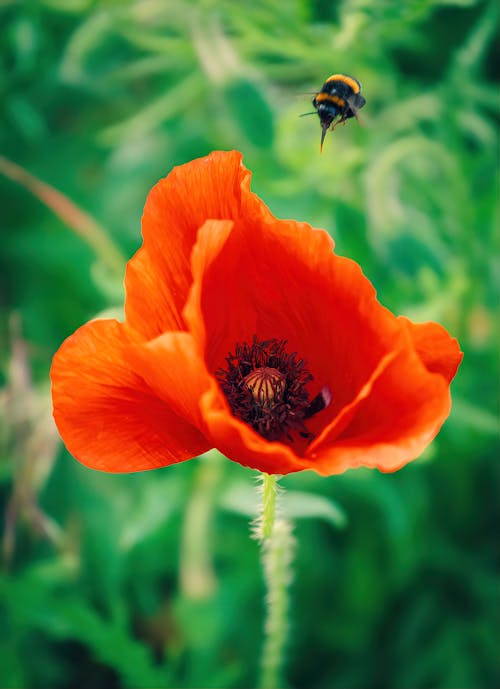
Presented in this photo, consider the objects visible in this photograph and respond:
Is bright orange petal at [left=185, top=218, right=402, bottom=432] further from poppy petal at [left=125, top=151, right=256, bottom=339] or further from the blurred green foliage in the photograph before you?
the blurred green foliage

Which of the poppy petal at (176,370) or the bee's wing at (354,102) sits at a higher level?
the bee's wing at (354,102)

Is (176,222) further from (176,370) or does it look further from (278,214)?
(278,214)

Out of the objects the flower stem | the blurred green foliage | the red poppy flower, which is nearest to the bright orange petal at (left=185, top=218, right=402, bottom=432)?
the red poppy flower

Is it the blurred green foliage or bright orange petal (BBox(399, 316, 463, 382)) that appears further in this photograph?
the blurred green foliage

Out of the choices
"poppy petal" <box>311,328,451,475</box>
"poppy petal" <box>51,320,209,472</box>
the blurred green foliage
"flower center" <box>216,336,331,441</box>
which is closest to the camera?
"poppy petal" <box>311,328,451,475</box>

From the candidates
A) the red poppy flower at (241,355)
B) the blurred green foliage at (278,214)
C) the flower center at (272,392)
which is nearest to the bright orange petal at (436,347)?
the red poppy flower at (241,355)

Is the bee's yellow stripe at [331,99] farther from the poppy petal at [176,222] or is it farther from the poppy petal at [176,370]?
the poppy petal at [176,370]

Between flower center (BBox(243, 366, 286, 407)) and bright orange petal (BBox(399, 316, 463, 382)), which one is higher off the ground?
bright orange petal (BBox(399, 316, 463, 382))
